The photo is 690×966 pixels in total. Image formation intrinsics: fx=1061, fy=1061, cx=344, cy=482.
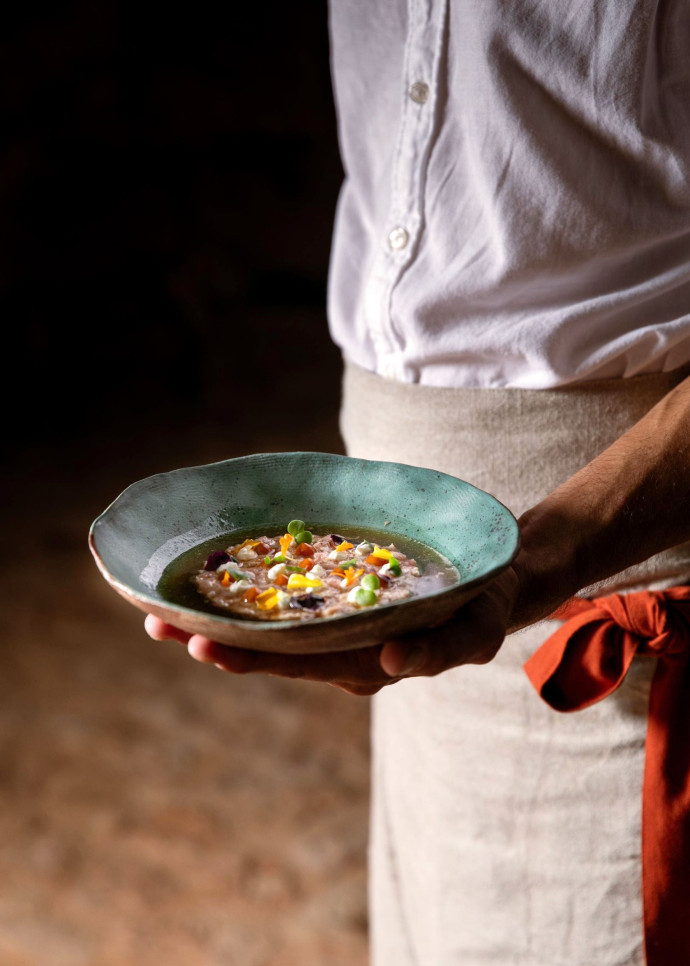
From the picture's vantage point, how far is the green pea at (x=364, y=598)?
73cm

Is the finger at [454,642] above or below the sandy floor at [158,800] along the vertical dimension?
above

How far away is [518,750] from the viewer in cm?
108

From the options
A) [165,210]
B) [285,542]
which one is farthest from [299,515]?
[165,210]

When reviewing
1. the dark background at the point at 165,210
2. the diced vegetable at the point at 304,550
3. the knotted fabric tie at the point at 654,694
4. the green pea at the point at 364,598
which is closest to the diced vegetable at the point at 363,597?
the green pea at the point at 364,598

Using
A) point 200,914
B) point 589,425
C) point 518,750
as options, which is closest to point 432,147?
point 589,425

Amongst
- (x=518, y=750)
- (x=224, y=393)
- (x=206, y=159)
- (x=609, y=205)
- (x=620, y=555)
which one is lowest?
(x=224, y=393)

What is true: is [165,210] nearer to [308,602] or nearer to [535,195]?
[535,195]

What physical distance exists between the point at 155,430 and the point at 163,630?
3.76 meters

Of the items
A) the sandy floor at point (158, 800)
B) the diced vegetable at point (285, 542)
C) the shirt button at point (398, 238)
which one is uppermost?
the shirt button at point (398, 238)

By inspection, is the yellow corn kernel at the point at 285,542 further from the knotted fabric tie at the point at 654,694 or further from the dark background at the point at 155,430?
the dark background at the point at 155,430

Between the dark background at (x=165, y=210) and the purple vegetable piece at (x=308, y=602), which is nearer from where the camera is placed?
the purple vegetable piece at (x=308, y=602)

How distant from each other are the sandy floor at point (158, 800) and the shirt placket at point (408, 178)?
1.41m

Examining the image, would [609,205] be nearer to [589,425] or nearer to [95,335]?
[589,425]

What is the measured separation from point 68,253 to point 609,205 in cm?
434
